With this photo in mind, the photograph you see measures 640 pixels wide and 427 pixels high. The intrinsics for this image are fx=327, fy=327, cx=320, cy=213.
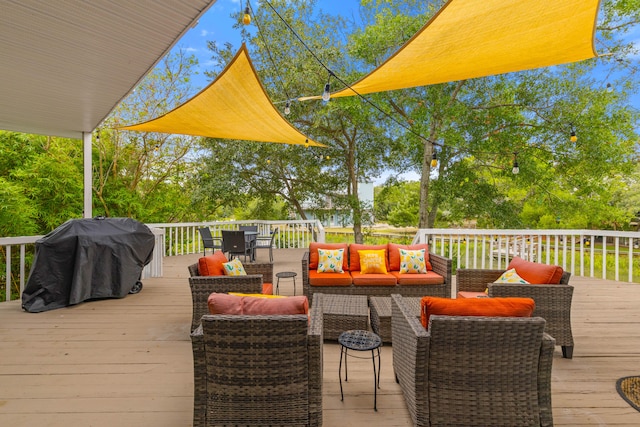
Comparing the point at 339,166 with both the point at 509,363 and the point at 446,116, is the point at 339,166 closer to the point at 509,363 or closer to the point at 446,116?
the point at 446,116

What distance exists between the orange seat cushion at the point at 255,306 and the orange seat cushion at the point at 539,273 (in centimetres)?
243

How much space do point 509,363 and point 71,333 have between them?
3.93 m

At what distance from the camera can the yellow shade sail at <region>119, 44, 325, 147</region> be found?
156 inches

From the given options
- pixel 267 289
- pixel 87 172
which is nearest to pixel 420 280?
pixel 267 289

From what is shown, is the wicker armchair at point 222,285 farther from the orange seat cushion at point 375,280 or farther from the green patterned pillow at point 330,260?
the orange seat cushion at point 375,280

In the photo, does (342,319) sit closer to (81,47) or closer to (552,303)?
(552,303)

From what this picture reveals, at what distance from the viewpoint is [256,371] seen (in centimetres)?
177

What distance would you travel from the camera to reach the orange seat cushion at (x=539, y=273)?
3.01m

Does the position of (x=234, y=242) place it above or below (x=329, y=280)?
above

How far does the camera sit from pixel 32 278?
401 cm

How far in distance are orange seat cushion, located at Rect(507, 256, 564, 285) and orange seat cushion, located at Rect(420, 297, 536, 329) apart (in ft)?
4.64

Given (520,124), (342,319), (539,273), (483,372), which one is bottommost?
(342,319)

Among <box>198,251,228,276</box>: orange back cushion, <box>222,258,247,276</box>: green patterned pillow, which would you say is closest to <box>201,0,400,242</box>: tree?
<box>222,258,247,276</box>: green patterned pillow

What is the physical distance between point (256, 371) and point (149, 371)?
4.41ft
